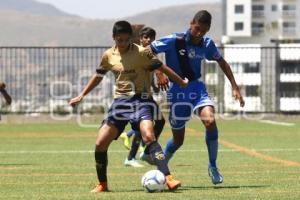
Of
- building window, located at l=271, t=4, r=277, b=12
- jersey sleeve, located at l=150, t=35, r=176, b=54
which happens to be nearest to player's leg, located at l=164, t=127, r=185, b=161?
jersey sleeve, located at l=150, t=35, r=176, b=54

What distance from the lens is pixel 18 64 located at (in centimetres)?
3834

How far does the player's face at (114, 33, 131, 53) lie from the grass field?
1.62 m

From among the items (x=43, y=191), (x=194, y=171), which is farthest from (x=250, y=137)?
(x=43, y=191)

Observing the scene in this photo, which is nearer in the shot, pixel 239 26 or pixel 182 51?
pixel 182 51

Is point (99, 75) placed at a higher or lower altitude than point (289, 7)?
lower

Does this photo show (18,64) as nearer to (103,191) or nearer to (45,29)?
(103,191)

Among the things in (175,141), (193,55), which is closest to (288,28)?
(175,141)

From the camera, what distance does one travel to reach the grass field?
38.0 feet

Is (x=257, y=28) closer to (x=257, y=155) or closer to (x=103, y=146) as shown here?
(x=257, y=155)

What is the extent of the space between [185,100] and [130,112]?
1.32 m

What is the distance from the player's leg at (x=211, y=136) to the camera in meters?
12.8

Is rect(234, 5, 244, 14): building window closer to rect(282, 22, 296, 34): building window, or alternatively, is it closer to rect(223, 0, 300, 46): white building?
rect(223, 0, 300, 46): white building

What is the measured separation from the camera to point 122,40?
11.9 meters

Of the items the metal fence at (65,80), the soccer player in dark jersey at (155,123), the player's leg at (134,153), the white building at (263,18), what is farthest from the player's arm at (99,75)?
the white building at (263,18)
